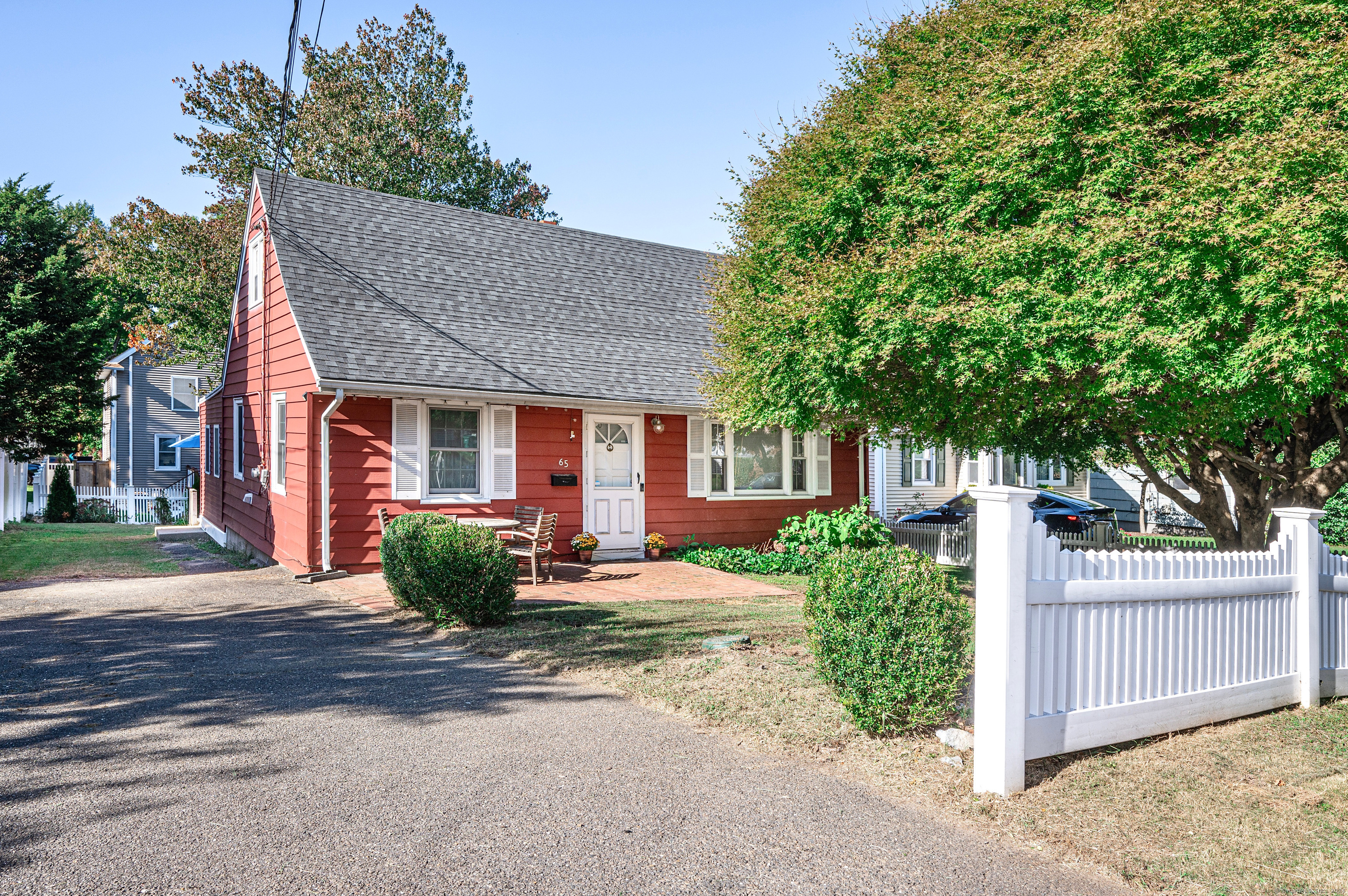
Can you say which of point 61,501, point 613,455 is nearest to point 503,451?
point 613,455

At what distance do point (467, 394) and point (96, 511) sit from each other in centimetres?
2236

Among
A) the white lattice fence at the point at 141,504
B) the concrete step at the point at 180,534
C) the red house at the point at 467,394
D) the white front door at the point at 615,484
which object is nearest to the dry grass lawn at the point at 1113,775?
the red house at the point at 467,394

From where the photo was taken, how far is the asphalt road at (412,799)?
11.5 ft

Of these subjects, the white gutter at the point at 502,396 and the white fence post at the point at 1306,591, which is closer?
the white fence post at the point at 1306,591

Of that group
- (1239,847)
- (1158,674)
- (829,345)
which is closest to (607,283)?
(829,345)

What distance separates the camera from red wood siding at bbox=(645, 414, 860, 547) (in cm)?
1498

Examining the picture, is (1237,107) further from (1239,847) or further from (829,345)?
(1239,847)

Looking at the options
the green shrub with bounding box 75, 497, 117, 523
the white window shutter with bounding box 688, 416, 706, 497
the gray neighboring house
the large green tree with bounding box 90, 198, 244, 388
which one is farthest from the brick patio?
the gray neighboring house

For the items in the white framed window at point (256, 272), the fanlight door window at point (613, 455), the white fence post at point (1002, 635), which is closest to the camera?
the white fence post at point (1002, 635)

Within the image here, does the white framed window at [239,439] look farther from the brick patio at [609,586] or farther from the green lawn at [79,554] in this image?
the brick patio at [609,586]

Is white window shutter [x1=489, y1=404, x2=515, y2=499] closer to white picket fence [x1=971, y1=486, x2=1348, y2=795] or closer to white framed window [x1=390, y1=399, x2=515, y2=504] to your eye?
white framed window [x1=390, y1=399, x2=515, y2=504]

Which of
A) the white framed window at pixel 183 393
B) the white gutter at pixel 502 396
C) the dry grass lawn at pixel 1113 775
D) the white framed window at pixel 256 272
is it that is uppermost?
the white framed window at pixel 256 272

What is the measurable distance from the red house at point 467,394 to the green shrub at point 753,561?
32.7 inches

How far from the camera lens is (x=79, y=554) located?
16156 mm
